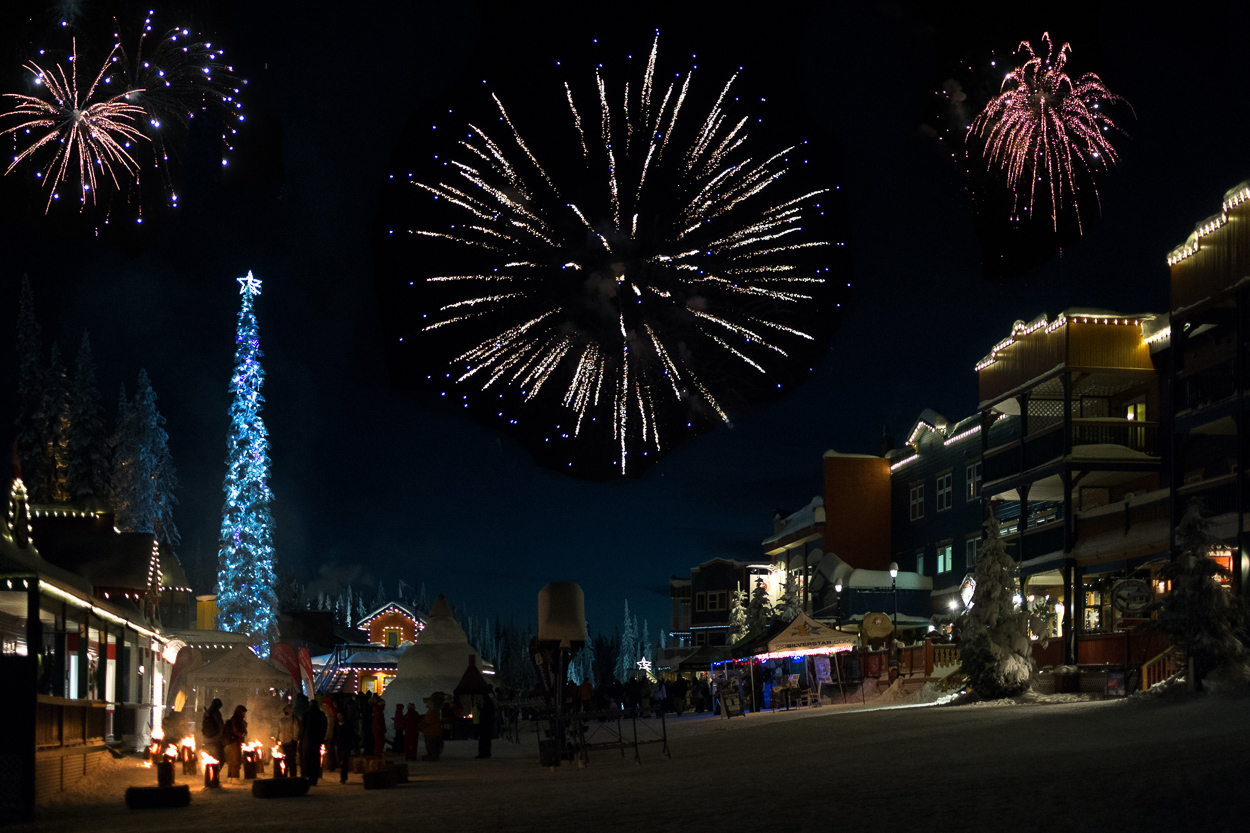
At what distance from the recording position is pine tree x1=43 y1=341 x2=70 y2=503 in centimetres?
6153

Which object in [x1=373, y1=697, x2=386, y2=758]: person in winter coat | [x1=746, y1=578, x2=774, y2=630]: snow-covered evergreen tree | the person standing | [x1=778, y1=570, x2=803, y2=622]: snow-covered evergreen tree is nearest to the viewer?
[x1=373, y1=697, x2=386, y2=758]: person in winter coat

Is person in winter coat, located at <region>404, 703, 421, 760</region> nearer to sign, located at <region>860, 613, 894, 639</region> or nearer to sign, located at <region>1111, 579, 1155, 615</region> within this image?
sign, located at <region>860, 613, 894, 639</region>

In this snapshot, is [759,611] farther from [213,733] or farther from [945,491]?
[213,733]

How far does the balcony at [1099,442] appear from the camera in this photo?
32.9 meters

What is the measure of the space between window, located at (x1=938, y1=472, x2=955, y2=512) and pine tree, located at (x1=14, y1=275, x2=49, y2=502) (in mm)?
40628

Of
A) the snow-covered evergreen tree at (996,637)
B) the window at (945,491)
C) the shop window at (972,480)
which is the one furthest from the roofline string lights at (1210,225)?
the window at (945,491)

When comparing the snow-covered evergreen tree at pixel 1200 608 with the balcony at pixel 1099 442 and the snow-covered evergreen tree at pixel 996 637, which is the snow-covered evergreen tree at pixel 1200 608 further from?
the balcony at pixel 1099 442

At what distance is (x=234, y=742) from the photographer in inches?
826

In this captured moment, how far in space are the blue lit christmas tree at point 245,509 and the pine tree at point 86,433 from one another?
9.46m

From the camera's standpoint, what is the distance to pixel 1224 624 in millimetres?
20078

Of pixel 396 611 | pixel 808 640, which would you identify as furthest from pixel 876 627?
pixel 396 611

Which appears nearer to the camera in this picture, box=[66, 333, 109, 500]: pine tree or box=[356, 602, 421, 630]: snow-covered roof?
box=[66, 333, 109, 500]: pine tree

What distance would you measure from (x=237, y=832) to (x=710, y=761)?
8.43m

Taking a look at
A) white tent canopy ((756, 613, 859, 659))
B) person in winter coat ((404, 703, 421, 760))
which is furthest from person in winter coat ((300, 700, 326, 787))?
white tent canopy ((756, 613, 859, 659))
